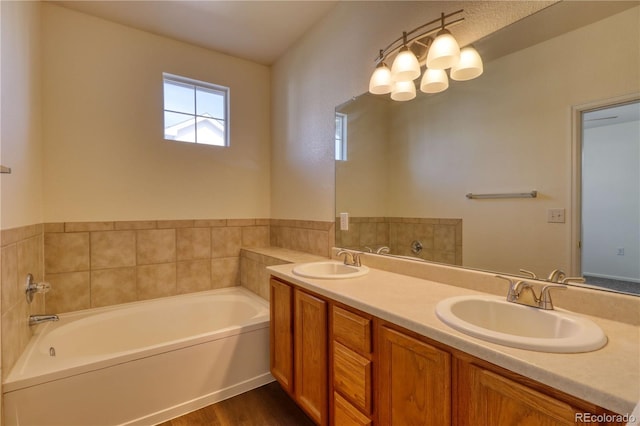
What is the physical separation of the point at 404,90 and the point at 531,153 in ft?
2.58

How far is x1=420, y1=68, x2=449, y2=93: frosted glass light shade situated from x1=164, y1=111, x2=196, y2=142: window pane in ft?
7.02

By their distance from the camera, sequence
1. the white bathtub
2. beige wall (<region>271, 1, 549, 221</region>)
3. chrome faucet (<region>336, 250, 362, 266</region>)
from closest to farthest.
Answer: the white bathtub < beige wall (<region>271, 1, 549, 221</region>) < chrome faucet (<region>336, 250, 362, 266</region>)

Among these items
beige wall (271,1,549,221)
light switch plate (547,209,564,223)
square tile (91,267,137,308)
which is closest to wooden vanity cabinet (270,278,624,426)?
light switch plate (547,209,564,223)

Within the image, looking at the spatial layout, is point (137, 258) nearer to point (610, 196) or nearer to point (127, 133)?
point (127, 133)

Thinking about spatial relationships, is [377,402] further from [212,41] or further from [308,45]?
[212,41]

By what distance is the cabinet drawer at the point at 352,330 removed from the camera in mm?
1199

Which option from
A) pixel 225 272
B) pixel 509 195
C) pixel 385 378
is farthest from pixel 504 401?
pixel 225 272

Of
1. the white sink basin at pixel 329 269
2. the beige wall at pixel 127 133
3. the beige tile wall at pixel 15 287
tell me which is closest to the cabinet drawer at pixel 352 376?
the white sink basin at pixel 329 269

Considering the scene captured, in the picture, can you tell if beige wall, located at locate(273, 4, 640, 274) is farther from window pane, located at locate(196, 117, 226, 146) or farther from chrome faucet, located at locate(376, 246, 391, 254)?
window pane, located at locate(196, 117, 226, 146)

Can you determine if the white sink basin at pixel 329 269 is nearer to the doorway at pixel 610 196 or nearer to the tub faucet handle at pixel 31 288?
the doorway at pixel 610 196

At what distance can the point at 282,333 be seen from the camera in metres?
1.83

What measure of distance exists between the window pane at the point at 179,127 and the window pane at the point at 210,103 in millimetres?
139

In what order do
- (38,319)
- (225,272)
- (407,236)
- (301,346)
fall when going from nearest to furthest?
(301,346) → (407,236) → (38,319) → (225,272)

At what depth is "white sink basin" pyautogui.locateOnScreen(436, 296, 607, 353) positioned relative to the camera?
0.77 m
